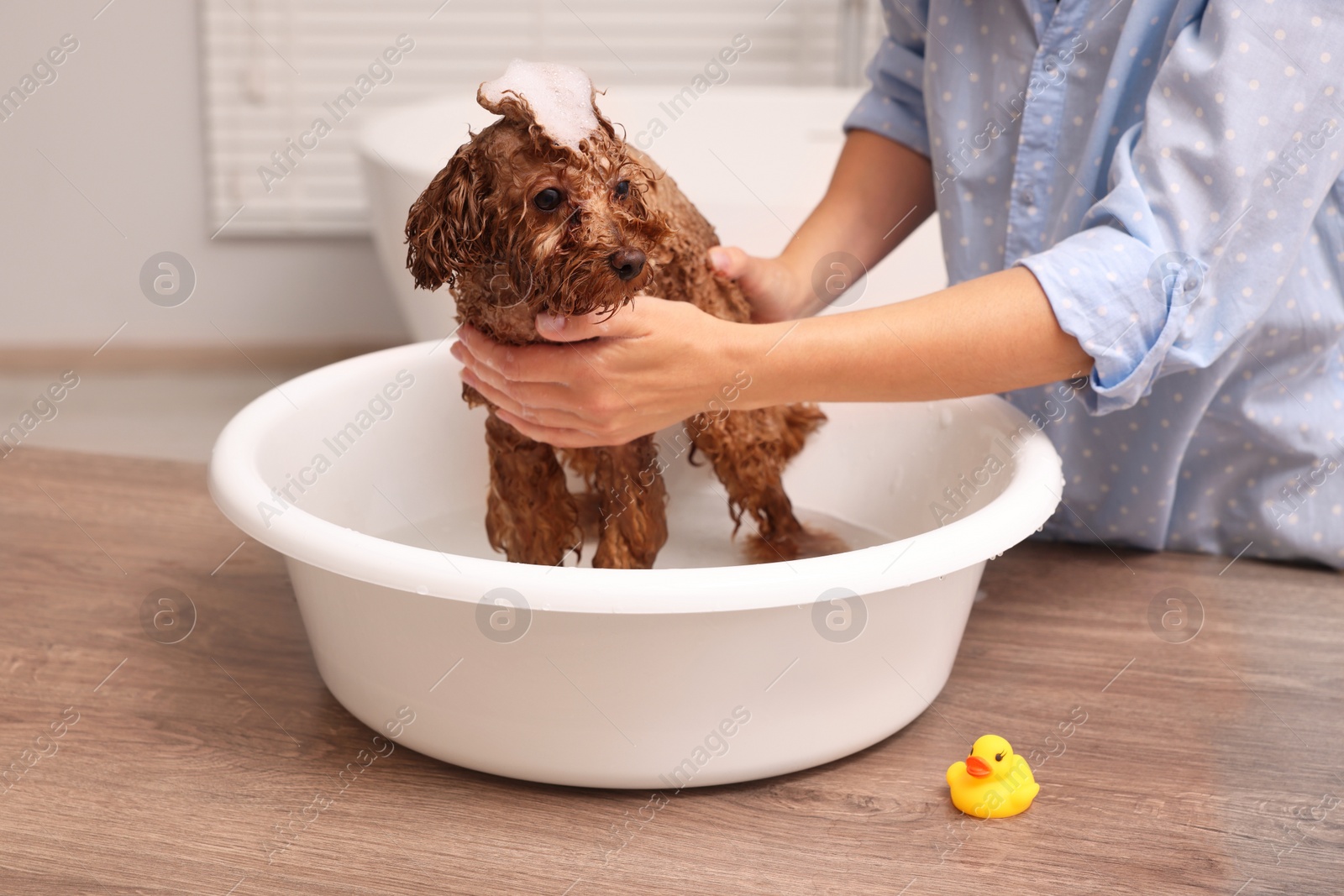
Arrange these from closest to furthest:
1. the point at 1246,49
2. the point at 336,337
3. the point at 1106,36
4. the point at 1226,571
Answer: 1. the point at 1246,49
2. the point at 1106,36
3. the point at 1226,571
4. the point at 336,337

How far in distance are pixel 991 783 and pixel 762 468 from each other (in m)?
0.45

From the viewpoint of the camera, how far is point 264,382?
3119 millimetres

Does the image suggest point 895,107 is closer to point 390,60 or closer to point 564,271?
point 564,271

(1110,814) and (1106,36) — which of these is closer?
(1110,814)

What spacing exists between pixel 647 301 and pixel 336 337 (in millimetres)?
2460

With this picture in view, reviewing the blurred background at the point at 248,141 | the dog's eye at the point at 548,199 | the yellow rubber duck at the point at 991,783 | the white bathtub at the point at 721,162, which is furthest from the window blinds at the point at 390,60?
the yellow rubber duck at the point at 991,783

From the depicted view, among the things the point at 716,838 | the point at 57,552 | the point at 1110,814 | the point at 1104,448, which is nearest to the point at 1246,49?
the point at 1104,448

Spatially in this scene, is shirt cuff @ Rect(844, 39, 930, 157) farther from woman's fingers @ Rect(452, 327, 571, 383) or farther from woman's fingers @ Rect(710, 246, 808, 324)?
woman's fingers @ Rect(452, 327, 571, 383)

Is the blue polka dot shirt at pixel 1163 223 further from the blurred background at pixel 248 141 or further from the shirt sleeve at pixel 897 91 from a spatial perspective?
the blurred background at pixel 248 141

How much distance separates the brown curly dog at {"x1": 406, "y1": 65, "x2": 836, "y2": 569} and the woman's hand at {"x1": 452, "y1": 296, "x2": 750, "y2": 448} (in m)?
0.02

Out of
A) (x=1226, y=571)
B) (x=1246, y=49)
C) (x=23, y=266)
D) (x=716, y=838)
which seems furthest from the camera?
(x=23, y=266)

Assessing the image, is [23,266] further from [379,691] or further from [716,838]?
[716,838]

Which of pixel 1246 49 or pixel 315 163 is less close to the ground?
pixel 1246 49

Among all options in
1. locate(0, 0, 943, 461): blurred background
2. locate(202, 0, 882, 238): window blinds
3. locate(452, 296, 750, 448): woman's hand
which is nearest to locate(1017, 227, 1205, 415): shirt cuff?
locate(452, 296, 750, 448): woman's hand
